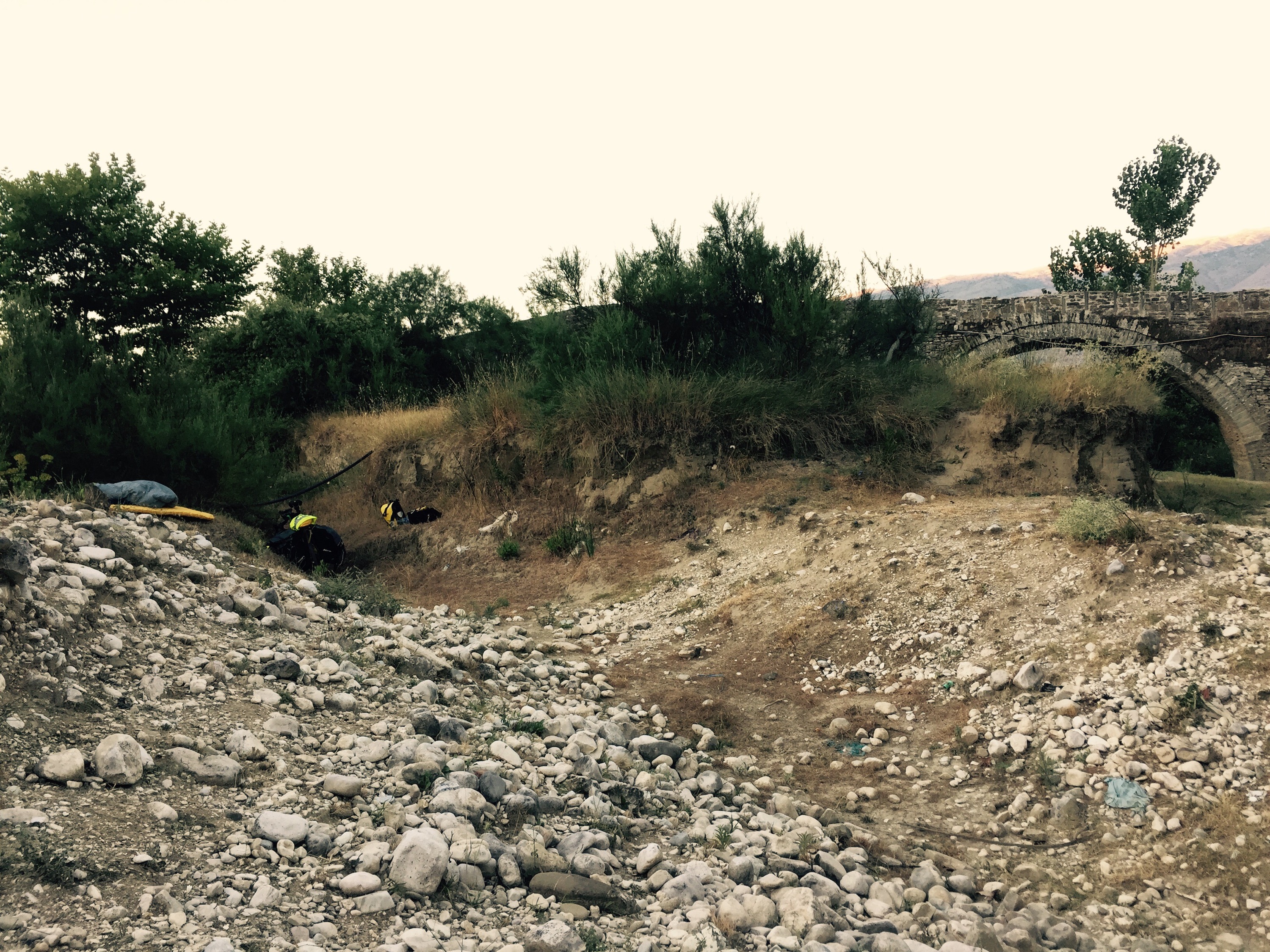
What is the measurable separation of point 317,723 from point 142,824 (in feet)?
4.44

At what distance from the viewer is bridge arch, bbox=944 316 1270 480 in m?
21.3

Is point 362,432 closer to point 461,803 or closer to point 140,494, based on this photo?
point 140,494

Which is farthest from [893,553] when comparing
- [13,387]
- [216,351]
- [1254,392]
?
[1254,392]

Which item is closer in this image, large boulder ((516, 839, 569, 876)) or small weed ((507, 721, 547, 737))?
large boulder ((516, 839, 569, 876))

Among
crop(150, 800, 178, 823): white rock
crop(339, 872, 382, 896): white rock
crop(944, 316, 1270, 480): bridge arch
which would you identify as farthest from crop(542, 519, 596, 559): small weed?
crop(944, 316, 1270, 480): bridge arch

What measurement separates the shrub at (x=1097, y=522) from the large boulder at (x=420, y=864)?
18.7ft

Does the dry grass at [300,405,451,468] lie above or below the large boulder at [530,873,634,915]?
above

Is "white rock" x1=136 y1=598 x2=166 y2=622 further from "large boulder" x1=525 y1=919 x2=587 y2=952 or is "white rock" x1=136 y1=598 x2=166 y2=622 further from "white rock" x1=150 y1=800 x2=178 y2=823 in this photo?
"large boulder" x1=525 y1=919 x2=587 y2=952

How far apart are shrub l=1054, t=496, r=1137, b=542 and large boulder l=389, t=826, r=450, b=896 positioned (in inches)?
225

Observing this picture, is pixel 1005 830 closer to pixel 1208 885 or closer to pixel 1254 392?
pixel 1208 885

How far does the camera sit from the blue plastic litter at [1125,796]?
4336mm

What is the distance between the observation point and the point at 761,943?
3.05m

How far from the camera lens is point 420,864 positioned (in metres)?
3.00

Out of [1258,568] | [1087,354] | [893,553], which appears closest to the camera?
[1258,568]
